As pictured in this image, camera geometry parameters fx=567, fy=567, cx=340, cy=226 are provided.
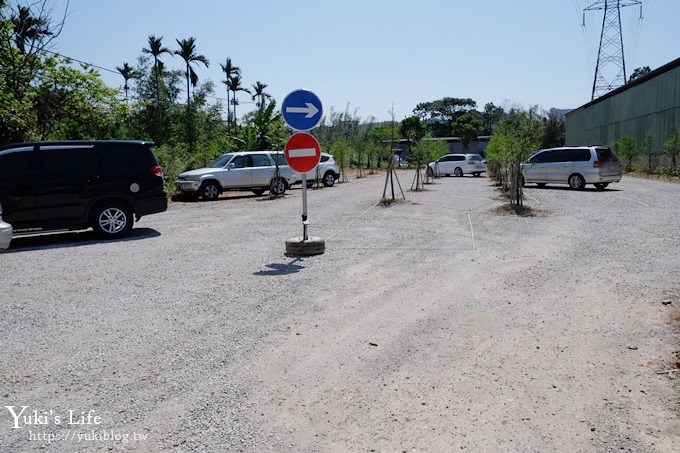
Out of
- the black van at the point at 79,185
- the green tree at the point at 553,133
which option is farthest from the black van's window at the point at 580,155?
the green tree at the point at 553,133

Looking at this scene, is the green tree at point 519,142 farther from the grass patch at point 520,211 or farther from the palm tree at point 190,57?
the palm tree at point 190,57

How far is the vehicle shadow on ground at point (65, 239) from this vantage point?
1098 centimetres

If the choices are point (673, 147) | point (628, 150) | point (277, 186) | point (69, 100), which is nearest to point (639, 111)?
point (628, 150)

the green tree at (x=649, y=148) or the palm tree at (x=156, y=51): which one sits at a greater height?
the palm tree at (x=156, y=51)

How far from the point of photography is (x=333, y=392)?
13.5ft

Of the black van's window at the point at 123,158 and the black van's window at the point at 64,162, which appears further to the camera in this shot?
the black van's window at the point at 123,158

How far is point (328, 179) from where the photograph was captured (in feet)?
94.6

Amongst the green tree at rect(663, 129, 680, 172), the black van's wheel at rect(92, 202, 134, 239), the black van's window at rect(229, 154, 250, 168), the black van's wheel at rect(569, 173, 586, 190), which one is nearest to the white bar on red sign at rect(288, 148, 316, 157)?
the black van's wheel at rect(92, 202, 134, 239)

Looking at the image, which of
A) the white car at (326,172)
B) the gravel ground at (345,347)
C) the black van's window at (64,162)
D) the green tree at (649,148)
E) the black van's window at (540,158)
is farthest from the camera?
the green tree at (649,148)

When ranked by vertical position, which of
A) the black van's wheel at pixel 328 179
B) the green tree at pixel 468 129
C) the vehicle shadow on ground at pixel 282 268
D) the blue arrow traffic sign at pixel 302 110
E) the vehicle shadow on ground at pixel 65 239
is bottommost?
the vehicle shadow on ground at pixel 282 268

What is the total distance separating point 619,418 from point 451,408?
106cm

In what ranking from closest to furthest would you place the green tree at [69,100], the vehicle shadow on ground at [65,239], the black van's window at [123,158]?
the vehicle shadow on ground at [65,239] < the black van's window at [123,158] < the green tree at [69,100]

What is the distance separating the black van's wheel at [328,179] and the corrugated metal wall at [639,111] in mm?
24225

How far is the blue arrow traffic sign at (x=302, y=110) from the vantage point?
357 inches
